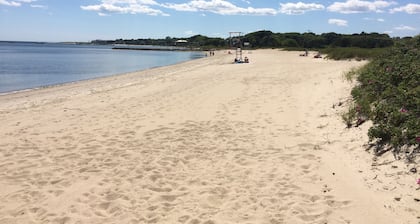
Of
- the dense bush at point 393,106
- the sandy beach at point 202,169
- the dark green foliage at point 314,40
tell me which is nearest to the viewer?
the sandy beach at point 202,169

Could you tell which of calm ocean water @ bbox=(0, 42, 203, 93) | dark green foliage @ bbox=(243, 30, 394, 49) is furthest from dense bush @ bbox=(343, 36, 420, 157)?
dark green foliage @ bbox=(243, 30, 394, 49)

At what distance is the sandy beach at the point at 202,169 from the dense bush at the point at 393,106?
1.08ft

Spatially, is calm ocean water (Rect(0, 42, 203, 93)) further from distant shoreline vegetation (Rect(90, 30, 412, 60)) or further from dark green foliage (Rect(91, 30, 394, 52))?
dark green foliage (Rect(91, 30, 394, 52))

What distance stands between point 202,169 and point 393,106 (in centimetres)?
369

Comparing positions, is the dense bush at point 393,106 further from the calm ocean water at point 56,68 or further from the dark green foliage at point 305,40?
the dark green foliage at point 305,40

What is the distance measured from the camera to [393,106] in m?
7.02

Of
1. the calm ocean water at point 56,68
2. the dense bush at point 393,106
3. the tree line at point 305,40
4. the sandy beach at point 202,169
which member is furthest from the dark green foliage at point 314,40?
the sandy beach at point 202,169

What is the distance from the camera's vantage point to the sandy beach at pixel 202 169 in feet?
15.6

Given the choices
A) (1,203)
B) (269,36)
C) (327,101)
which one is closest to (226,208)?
(1,203)

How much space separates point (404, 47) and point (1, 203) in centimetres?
1071

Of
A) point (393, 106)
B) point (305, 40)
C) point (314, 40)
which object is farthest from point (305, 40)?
point (393, 106)

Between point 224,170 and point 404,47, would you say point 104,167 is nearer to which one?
point 224,170

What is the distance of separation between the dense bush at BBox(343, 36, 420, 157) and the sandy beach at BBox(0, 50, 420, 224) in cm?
33

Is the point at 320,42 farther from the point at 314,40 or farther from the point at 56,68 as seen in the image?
→ the point at 56,68
